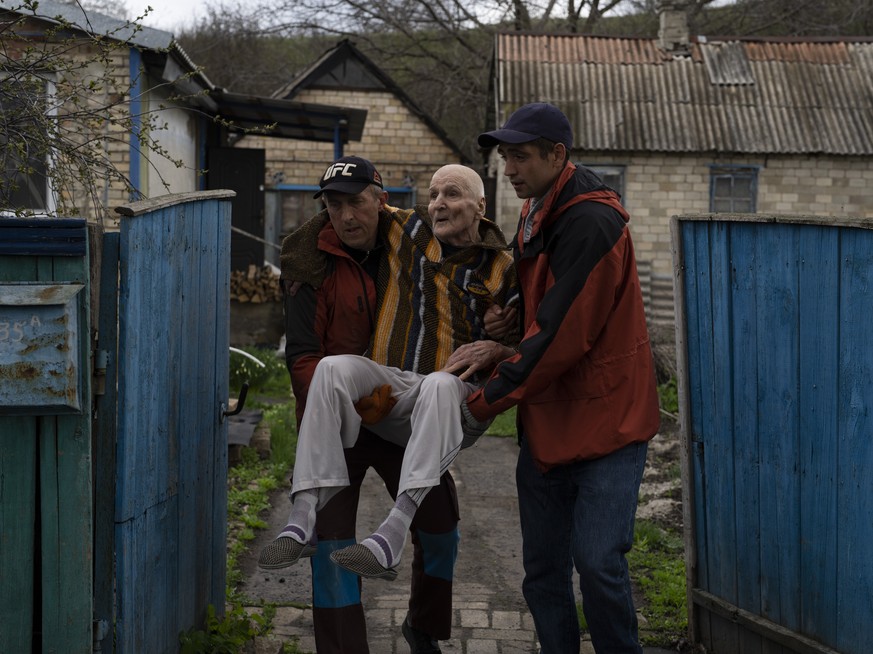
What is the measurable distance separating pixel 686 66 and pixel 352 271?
16.4m

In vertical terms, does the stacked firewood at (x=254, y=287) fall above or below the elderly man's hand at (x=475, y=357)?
above

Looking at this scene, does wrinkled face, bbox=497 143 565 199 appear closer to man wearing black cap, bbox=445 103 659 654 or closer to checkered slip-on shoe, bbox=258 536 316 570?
man wearing black cap, bbox=445 103 659 654

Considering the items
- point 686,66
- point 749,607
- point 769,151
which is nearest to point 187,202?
point 749,607

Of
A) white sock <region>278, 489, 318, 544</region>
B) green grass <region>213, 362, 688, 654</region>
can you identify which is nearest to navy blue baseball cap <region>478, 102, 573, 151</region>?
white sock <region>278, 489, 318, 544</region>

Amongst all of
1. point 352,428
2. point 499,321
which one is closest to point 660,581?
point 499,321

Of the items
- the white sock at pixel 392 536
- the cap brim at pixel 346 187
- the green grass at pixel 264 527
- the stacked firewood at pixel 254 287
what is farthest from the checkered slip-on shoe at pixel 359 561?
the stacked firewood at pixel 254 287

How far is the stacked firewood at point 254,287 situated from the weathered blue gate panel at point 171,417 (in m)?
8.98

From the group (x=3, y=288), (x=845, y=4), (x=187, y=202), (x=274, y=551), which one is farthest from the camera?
(x=845, y=4)

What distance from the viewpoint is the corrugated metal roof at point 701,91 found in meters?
17.3

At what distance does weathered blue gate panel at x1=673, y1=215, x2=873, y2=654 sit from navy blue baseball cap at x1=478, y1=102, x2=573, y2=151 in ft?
2.56

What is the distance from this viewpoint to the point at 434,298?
370cm

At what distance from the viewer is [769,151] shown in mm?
17203

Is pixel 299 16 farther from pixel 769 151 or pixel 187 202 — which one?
pixel 187 202

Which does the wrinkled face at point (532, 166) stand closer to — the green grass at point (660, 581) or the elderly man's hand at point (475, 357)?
the elderly man's hand at point (475, 357)
